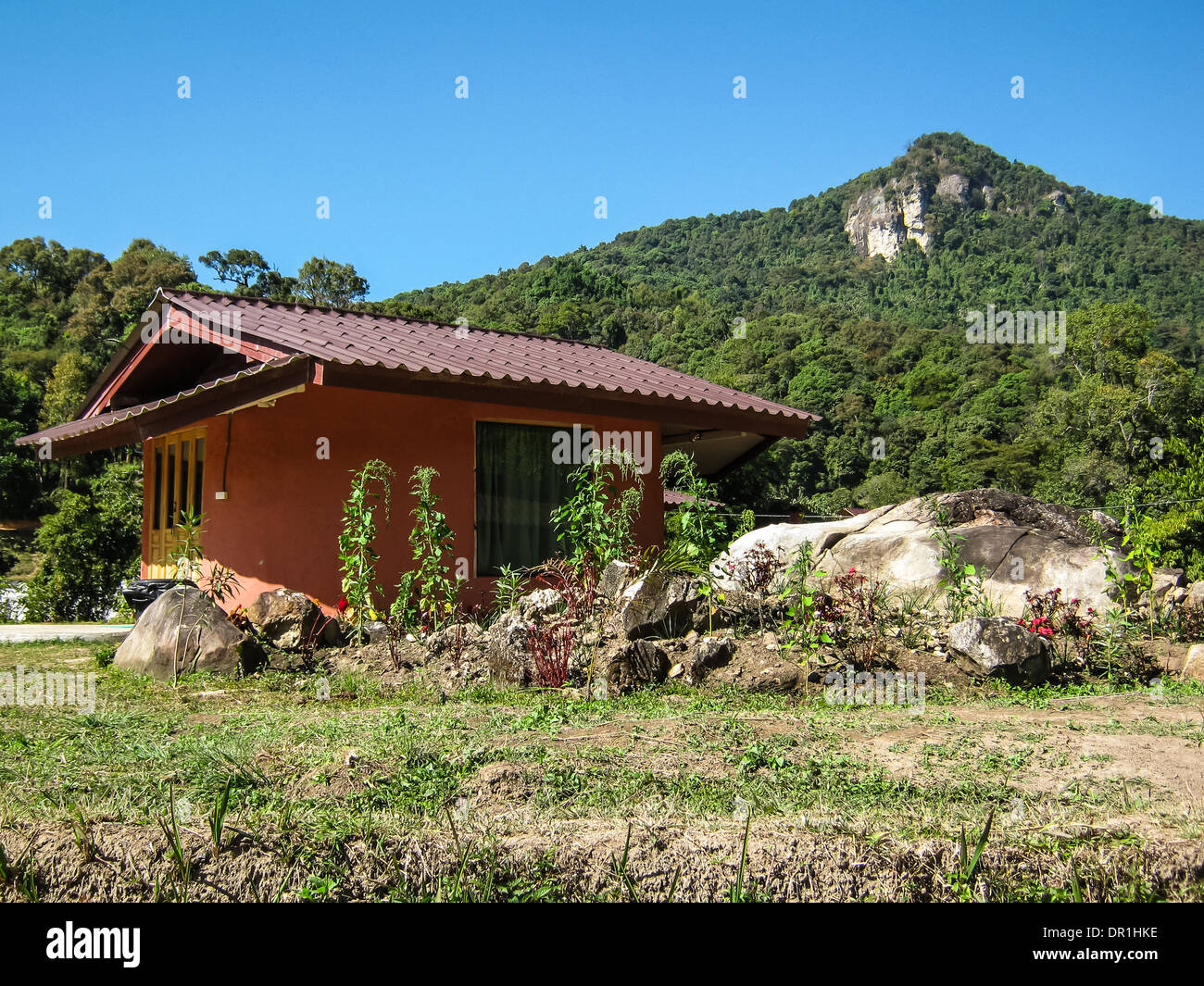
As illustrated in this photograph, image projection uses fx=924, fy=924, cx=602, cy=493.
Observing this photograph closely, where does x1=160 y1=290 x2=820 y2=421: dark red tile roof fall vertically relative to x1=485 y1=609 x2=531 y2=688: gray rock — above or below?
above

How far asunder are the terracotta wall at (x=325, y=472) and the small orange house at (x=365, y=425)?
17 mm

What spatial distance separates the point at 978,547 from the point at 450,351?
569cm

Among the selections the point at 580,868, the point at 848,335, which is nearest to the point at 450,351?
the point at 580,868

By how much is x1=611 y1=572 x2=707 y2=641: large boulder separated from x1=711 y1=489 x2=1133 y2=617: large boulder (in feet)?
1.83

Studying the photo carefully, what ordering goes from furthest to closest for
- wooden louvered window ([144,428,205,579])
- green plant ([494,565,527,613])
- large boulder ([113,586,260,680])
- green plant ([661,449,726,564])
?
wooden louvered window ([144,428,205,579])
green plant ([494,565,527,613])
green plant ([661,449,726,564])
large boulder ([113,586,260,680])

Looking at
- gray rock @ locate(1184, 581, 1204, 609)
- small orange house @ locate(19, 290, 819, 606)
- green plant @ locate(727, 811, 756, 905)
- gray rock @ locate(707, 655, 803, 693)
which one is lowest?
green plant @ locate(727, 811, 756, 905)

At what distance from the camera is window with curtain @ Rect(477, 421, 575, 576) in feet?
31.3

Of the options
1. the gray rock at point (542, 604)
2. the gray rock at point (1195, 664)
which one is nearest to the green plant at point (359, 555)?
the gray rock at point (542, 604)

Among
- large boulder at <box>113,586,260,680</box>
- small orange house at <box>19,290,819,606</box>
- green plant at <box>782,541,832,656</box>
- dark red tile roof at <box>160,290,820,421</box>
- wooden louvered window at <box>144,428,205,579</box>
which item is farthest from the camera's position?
wooden louvered window at <box>144,428,205,579</box>

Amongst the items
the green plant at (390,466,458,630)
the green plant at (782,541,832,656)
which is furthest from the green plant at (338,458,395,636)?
the green plant at (782,541,832,656)

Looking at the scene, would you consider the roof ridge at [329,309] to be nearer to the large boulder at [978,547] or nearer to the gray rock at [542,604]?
the large boulder at [978,547]

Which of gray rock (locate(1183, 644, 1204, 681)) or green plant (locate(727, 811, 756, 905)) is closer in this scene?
green plant (locate(727, 811, 756, 905))

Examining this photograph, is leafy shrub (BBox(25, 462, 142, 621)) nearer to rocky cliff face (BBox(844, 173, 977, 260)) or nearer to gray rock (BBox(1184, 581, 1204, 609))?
gray rock (BBox(1184, 581, 1204, 609))
